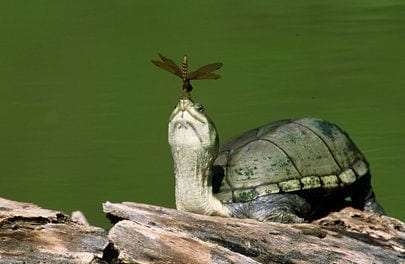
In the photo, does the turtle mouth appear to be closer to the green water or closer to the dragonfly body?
the dragonfly body

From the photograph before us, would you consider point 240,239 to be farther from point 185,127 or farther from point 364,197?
point 364,197

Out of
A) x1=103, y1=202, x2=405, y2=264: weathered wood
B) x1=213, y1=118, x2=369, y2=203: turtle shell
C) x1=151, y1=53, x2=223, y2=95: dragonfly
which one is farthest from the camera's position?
x1=213, y1=118, x2=369, y2=203: turtle shell

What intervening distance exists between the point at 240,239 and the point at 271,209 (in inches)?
10.5

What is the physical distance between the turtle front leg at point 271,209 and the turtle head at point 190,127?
0.20m

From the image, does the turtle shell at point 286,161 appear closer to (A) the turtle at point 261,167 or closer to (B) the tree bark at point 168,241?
(A) the turtle at point 261,167

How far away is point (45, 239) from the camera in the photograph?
2490 mm

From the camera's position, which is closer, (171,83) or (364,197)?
(364,197)

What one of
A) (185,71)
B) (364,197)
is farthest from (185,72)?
(364,197)

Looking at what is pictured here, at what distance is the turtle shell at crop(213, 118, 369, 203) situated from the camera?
9.16ft

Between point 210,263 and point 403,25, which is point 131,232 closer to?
point 210,263

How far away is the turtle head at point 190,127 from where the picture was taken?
2.65 metres

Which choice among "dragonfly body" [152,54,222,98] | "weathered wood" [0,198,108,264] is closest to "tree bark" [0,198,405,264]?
"weathered wood" [0,198,108,264]

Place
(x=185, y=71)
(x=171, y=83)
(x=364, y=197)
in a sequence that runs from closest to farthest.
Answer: (x=185, y=71) < (x=364, y=197) < (x=171, y=83)

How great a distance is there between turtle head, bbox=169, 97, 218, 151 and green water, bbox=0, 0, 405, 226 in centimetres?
136
